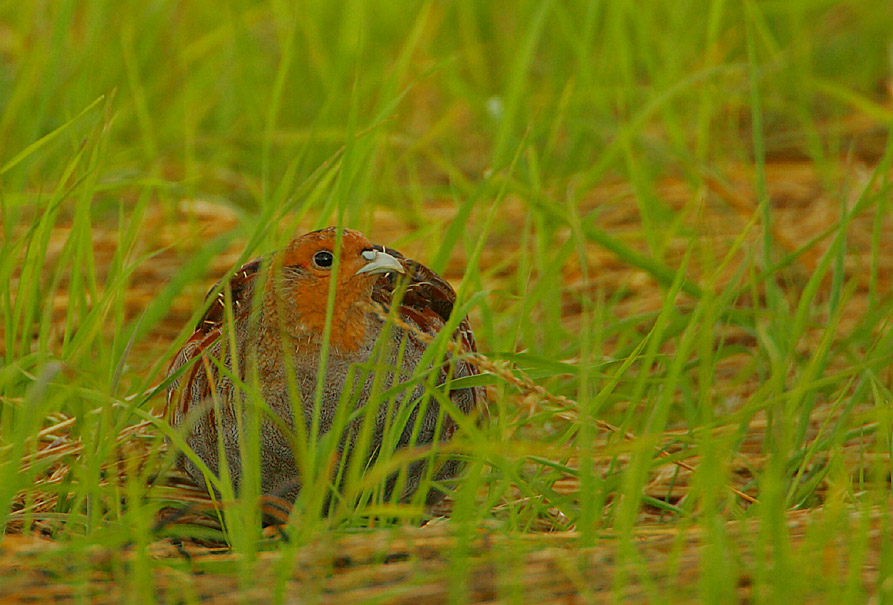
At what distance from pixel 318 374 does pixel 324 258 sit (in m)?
0.29

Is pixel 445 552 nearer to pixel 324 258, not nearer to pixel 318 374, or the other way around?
pixel 318 374

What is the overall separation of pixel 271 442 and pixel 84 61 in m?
1.64

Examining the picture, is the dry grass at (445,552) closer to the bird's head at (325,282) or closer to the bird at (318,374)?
the bird at (318,374)

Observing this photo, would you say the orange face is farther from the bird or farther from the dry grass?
the dry grass

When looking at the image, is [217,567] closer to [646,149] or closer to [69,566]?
[69,566]

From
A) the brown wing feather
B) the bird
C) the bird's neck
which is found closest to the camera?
the bird

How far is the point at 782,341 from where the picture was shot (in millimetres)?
3049

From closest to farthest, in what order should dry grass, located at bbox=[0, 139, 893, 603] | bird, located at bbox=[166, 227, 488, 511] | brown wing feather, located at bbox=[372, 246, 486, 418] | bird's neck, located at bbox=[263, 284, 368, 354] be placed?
dry grass, located at bbox=[0, 139, 893, 603] < bird, located at bbox=[166, 227, 488, 511] < bird's neck, located at bbox=[263, 284, 368, 354] < brown wing feather, located at bbox=[372, 246, 486, 418]

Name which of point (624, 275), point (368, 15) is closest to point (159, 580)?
point (624, 275)

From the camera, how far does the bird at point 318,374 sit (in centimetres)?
230

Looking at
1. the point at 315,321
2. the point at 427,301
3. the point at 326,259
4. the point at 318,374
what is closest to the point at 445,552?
the point at 318,374

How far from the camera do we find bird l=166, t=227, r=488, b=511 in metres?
2.30

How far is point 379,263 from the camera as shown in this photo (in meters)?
2.47

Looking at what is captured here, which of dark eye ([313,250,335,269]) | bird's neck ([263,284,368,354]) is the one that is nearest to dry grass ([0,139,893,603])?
bird's neck ([263,284,368,354])
